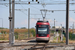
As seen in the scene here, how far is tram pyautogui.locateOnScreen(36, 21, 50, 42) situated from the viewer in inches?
1078

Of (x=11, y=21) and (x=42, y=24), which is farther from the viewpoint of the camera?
(x=42, y=24)

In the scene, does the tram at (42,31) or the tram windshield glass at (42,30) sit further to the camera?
the tram windshield glass at (42,30)

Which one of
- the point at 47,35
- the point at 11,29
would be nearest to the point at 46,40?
the point at 47,35

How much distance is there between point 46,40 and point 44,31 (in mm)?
1427

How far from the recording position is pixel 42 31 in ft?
91.1

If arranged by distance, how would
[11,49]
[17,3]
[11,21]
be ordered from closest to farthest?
[11,49], [11,21], [17,3]

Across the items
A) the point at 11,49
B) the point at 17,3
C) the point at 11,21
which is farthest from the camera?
the point at 17,3

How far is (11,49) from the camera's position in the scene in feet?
58.1

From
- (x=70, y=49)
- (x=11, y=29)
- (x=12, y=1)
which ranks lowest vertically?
(x=70, y=49)

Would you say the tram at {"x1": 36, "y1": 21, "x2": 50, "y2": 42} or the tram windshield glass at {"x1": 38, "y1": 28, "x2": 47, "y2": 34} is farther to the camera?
the tram windshield glass at {"x1": 38, "y1": 28, "x2": 47, "y2": 34}

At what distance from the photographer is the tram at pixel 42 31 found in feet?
89.9

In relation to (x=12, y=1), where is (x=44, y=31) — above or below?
below

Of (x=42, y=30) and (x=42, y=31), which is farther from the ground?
(x=42, y=30)

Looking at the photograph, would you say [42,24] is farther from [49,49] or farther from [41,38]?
[49,49]
